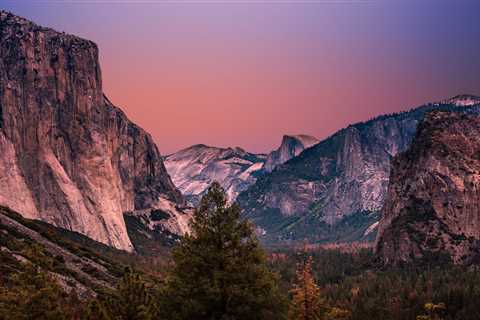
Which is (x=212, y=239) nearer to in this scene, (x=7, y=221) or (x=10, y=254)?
(x=10, y=254)

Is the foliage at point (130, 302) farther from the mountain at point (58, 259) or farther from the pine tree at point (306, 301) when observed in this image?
the mountain at point (58, 259)

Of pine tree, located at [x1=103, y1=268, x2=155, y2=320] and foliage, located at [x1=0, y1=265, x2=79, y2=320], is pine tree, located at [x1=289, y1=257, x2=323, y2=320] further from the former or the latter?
foliage, located at [x1=0, y1=265, x2=79, y2=320]

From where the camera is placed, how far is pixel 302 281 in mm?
59250

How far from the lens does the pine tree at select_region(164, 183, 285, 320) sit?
39.4m

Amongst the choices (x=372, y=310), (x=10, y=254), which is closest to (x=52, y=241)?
(x=10, y=254)

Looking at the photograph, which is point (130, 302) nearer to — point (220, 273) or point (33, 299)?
point (33, 299)

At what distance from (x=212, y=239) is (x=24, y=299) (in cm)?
1559

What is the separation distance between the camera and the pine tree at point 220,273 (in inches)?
1551

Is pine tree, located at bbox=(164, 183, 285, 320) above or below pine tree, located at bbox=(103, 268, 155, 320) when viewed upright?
above

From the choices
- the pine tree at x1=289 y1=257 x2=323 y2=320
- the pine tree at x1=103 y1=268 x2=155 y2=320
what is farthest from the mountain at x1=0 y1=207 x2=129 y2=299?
the pine tree at x1=289 y1=257 x2=323 y2=320

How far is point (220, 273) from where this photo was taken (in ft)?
131

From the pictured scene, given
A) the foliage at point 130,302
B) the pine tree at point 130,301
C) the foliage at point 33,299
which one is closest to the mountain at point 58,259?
the foliage at point 33,299

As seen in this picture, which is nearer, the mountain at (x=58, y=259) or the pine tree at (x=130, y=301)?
the pine tree at (x=130, y=301)

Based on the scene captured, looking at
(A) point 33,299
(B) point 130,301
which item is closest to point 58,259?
(B) point 130,301
